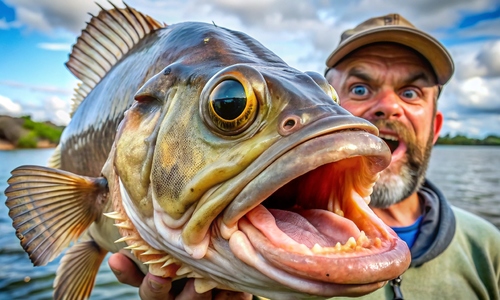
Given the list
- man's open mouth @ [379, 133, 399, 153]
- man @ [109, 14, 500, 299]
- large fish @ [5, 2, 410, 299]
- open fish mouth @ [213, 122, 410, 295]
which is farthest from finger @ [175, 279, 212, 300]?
man's open mouth @ [379, 133, 399, 153]

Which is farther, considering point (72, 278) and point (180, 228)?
point (72, 278)

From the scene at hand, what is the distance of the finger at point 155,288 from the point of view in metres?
1.88

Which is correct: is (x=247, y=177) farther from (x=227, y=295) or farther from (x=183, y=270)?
(x=227, y=295)

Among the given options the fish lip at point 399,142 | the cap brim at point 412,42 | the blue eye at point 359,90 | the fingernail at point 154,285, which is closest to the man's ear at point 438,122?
the cap brim at point 412,42

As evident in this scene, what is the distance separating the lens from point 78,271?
9.30 ft

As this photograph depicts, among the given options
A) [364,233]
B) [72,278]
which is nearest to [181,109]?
[364,233]

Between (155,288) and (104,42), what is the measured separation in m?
1.89

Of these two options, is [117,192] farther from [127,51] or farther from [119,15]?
[119,15]

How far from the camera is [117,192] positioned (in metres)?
1.90

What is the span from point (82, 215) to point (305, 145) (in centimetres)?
157

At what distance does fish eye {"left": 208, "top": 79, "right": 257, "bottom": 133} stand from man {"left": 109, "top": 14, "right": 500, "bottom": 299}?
229cm

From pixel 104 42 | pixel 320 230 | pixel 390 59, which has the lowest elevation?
Answer: pixel 320 230

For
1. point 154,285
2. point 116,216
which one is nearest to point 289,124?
point 116,216

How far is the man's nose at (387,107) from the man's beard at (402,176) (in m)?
0.05
